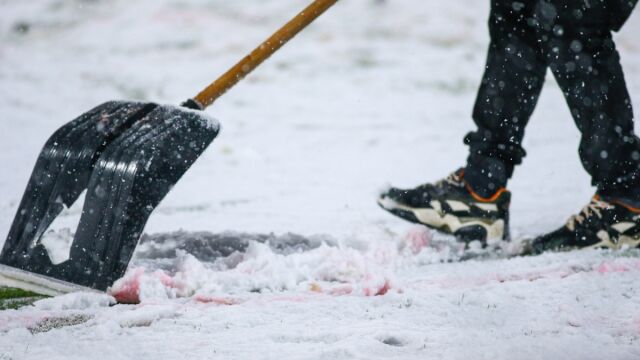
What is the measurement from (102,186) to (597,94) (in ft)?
4.99

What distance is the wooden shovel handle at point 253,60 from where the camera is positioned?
2.32 m

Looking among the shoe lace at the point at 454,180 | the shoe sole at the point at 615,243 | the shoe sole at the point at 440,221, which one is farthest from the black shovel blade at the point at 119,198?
the shoe sole at the point at 615,243

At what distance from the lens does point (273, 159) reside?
427cm

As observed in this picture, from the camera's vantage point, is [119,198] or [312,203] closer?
[119,198]

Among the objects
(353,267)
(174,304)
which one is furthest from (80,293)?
(353,267)

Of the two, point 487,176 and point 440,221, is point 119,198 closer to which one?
point 440,221

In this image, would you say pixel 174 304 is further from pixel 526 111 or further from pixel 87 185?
pixel 526 111

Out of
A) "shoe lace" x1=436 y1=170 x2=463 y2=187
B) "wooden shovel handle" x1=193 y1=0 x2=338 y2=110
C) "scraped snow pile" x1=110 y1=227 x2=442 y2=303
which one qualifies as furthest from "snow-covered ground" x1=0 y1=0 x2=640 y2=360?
"wooden shovel handle" x1=193 y1=0 x2=338 y2=110

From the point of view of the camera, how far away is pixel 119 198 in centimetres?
190

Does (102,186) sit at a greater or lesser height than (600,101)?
lesser

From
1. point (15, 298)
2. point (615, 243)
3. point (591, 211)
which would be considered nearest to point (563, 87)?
point (591, 211)

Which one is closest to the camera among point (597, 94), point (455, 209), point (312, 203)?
point (597, 94)

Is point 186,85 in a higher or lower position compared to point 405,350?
higher

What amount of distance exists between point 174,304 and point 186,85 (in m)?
5.01
